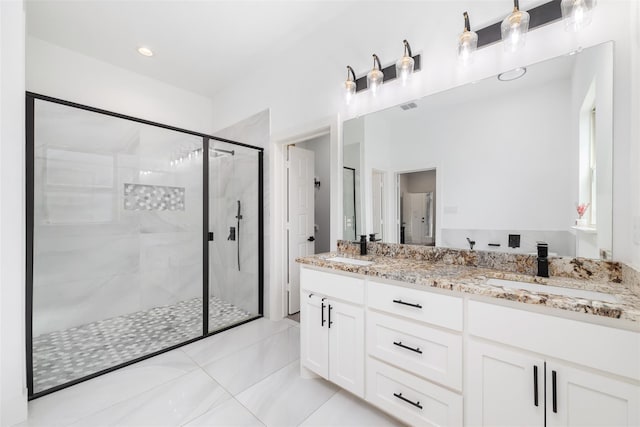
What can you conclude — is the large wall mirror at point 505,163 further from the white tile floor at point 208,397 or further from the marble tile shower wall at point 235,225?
the marble tile shower wall at point 235,225

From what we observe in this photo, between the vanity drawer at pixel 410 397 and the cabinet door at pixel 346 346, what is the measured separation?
75mm

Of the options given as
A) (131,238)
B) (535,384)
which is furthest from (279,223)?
(535,384)

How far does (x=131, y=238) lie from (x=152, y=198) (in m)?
0.49

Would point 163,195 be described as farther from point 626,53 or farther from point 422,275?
point 626,53

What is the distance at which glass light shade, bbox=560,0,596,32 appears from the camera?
1.24 metres

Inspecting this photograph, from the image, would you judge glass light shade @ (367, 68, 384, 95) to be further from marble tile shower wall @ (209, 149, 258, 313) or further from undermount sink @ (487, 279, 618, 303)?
marble tile shower wall @ (209, 149, 258, 313)

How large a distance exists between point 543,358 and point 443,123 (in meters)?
1.40

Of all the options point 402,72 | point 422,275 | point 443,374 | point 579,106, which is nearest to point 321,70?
point 402,72

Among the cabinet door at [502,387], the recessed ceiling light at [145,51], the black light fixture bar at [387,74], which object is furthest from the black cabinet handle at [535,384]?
the recessed ceiling light at [145,51]

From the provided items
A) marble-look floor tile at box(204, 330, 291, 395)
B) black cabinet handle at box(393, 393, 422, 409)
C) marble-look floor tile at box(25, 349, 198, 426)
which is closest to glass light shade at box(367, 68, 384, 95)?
black cabinet handle at box(393, 393, 422, 409)

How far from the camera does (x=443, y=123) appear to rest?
1768 millimetres

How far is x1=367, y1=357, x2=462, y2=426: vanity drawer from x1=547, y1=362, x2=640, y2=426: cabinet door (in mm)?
362

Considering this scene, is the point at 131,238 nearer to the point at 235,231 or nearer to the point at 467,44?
the point at 235,231

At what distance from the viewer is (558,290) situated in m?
1.19
